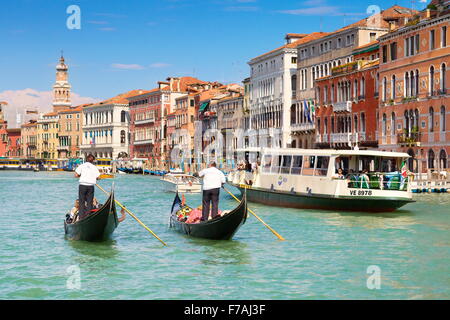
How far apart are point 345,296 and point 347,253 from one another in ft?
10.9

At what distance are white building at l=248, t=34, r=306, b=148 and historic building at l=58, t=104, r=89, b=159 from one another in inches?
1789

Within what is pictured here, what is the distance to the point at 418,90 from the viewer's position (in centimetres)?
3114

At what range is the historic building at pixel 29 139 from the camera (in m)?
106

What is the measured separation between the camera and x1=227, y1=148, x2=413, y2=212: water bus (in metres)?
19.2

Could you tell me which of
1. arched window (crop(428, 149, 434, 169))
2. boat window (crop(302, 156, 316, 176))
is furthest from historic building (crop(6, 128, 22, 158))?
boat window (crop(302, 156, 316, 176))

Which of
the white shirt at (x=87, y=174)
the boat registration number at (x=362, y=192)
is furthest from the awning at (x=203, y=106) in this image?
the white shirt at (x=87, y=174)

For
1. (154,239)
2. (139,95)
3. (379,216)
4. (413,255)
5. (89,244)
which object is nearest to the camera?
(413,255)

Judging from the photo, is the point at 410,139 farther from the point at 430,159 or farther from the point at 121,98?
the point at 121,98

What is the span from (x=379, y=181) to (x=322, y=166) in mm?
1683

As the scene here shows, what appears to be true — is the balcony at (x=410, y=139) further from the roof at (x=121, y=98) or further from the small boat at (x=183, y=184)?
the roof at (x=121, y=98)

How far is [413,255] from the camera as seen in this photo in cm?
1222

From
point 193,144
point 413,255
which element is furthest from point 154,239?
point 193,144

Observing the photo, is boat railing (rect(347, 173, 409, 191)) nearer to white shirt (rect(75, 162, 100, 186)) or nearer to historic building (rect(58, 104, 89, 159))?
white shirt (rect(75, 162, 100, 186))
